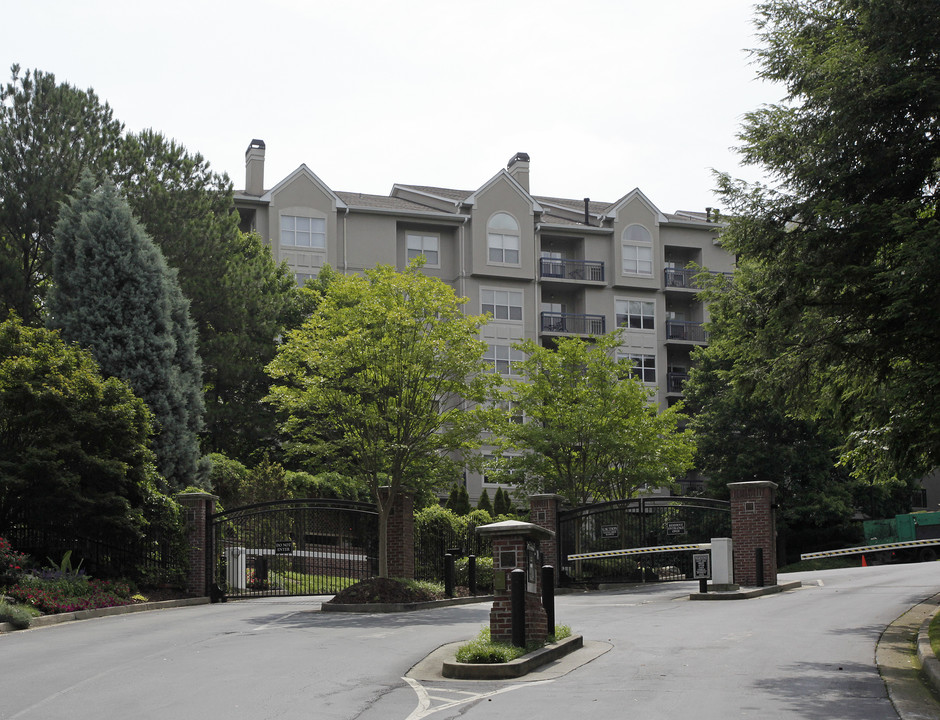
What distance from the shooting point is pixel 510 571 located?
13898 millimetres

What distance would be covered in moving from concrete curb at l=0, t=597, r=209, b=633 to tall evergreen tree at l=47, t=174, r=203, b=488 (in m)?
8.39

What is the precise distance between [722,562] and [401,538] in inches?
313

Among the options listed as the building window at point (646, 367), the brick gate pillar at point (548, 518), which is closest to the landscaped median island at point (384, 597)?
the brick gate pillar at point (548, 518)

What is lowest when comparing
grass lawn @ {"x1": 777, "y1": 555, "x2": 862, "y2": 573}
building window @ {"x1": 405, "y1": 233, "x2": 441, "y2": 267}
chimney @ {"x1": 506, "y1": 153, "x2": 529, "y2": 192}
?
grass lawn @ {"x1": 777, "y1": 555, "x2": 862, "y2": 573}

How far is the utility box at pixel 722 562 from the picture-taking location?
23.9 m

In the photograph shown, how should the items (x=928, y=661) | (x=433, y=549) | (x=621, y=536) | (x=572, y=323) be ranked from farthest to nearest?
(x=572, y=323)
(x=621, y=536)
(x=433, y=549)
(x=928, y=661)

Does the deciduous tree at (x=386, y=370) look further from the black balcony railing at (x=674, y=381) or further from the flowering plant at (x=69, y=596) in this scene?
the black balcony railing at (x=674, y=381)

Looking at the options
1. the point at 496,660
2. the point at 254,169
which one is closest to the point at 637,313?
the point at 254,169

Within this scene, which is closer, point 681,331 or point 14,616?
point 14,616

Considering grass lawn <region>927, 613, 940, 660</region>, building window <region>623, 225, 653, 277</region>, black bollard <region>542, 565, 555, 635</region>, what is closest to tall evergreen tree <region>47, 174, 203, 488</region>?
black bollard <region>542, 565, 555, 635</region>

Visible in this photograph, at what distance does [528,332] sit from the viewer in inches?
2227

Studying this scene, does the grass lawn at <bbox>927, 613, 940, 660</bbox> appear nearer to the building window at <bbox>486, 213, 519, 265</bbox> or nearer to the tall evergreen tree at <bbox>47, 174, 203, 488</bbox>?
the tall evergreen tree at <bbox>47, 174, 203, 488</bbox>

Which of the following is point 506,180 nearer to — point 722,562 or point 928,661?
point 722,562

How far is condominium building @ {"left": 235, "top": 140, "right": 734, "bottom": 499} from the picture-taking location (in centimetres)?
5381
